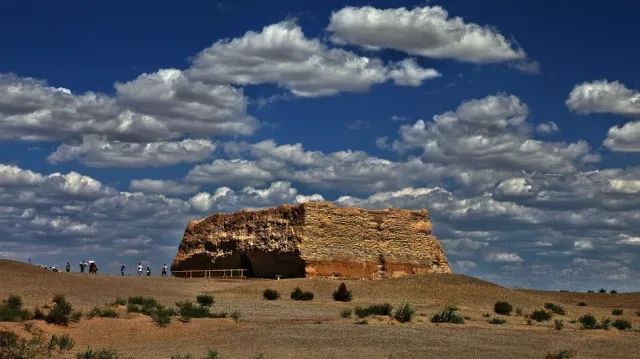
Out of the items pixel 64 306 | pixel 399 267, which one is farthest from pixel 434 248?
pixel 64 306

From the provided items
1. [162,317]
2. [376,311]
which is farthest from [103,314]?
[376,311]

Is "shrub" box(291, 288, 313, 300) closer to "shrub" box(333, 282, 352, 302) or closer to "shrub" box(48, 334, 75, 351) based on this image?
"shrub" box(333, 282, 352, 302)

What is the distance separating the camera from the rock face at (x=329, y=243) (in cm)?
5216

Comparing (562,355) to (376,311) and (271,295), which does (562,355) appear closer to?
(376,311)

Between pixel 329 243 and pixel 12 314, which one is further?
pixel 329 243

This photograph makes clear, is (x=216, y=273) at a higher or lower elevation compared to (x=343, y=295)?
higher

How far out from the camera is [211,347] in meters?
20.2

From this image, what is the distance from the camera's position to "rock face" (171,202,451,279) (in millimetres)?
Result: 52156

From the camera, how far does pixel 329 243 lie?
52688 mm

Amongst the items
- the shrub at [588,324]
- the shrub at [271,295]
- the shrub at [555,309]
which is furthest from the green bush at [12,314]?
the shrub at [555,309]

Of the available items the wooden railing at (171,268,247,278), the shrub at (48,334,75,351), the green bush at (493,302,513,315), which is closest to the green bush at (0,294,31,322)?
the shrub at (48,334,75,351)

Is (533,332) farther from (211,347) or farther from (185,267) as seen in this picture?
(185,267)

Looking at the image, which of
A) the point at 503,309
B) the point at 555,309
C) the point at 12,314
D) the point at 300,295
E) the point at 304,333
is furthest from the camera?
the point at 300,295

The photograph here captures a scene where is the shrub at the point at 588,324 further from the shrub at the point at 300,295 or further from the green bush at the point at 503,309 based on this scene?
the shrub at the point at 300,295
